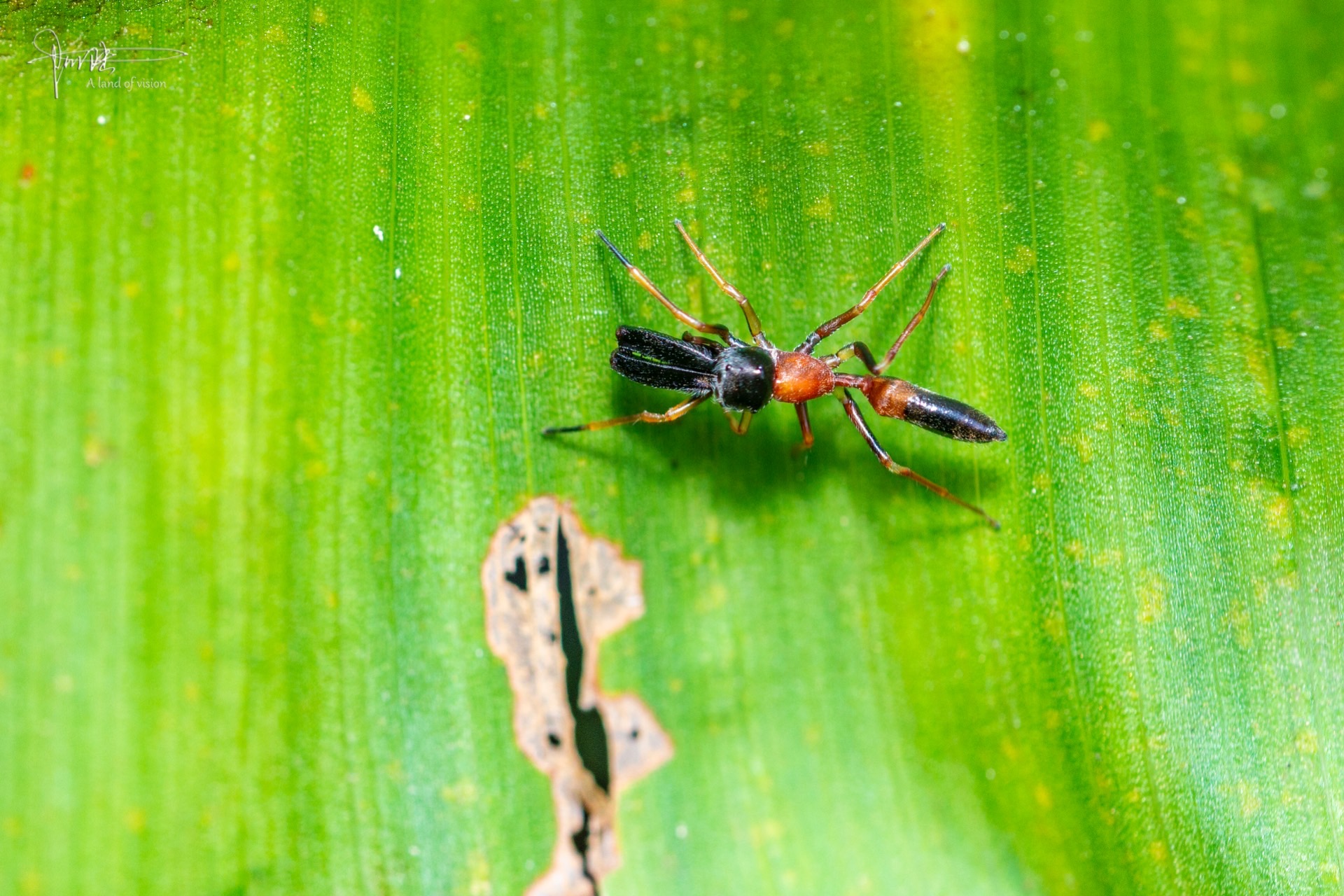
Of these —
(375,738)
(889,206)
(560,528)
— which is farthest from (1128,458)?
(375,738)

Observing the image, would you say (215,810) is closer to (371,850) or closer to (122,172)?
(371,850)

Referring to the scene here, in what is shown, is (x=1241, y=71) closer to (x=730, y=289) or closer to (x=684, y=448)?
(x=730, y=289)

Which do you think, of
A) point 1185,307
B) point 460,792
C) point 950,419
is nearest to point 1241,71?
point 1185,307

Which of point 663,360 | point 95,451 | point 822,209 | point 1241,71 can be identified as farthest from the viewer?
point 1241,71

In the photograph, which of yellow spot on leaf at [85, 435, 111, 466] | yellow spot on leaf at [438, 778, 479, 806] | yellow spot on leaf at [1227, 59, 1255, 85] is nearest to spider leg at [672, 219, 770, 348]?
yellow spot on leaf at [438, 778, 479, 806]

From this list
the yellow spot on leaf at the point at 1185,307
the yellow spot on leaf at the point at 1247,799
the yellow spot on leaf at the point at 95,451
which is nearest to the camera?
the yellow spot on leaf at the point at 95,451

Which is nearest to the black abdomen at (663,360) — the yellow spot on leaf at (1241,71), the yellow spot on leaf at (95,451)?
the yellow spot on leaf at (95,451)

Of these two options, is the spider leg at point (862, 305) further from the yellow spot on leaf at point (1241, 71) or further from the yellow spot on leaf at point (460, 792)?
the yellow spot on leaf at point (460, 792)
